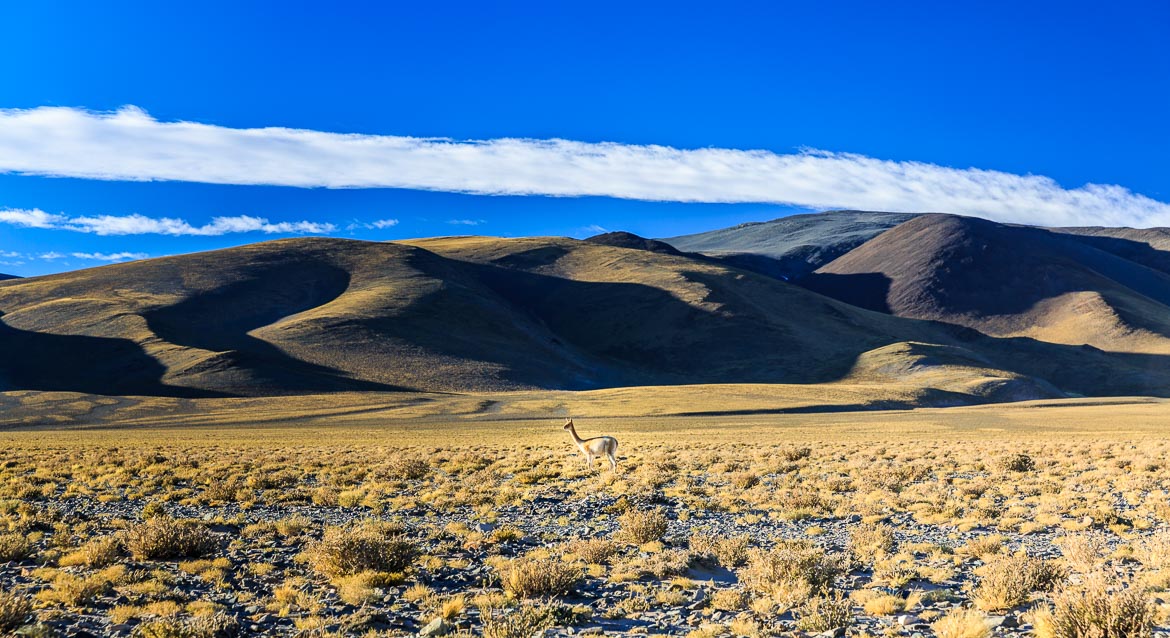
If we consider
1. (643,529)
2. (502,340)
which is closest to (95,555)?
(643,529)

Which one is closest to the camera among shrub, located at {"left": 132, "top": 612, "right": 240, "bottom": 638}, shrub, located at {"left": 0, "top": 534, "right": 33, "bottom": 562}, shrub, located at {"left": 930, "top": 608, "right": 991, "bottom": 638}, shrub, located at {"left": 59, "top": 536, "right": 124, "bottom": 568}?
shrub, located at {"left": 930, "top": 608, "right": 991, "bottom": 638}

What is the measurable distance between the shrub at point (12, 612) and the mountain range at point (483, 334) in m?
98.5

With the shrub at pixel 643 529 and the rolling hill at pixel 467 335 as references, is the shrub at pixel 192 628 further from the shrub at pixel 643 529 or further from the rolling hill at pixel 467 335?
the rolling hill at pixel 467 335

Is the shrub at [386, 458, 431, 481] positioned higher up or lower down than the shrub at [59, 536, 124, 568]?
lower down

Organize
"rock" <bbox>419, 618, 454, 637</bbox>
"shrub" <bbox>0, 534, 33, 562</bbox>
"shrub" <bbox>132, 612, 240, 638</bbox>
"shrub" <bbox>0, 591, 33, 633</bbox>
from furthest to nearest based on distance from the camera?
"shrub" <bbox>0, 534, 33, 562</bbox> → "rock" <bbox>419, 618, 454, 637</bbox> → "shrub" <bbox>0, 591, 33, 633</bbox> → "shrub" <bbox>132, 612, 240, 638</bbox>

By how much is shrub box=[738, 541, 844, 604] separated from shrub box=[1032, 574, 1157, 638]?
262 cm

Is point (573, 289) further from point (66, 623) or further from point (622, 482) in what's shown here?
point (66, 623)

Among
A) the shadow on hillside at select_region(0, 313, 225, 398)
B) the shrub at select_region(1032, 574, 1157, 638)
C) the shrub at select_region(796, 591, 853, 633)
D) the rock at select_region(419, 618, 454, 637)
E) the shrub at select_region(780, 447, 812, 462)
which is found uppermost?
the shadow on hillside at select_region(0, 313, 225, 398)

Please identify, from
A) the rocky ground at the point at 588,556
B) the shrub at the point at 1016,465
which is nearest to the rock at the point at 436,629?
the rocky ground at the point at 588,556

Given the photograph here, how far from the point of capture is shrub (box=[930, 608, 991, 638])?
818 cm

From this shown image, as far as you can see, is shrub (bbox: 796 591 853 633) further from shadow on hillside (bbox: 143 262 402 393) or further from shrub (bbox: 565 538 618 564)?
shadow on hillside (bbox: 143 262 402 393)

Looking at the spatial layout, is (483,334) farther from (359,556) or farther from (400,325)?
(359,556)

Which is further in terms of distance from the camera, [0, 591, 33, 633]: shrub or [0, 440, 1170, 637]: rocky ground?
Answer: [0, 440, 1170, 637]: rocky ground

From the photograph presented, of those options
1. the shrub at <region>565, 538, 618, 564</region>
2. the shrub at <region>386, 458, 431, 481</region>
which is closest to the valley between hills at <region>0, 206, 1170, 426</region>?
the shrub at <region>386, 458, 431, 481</region>
